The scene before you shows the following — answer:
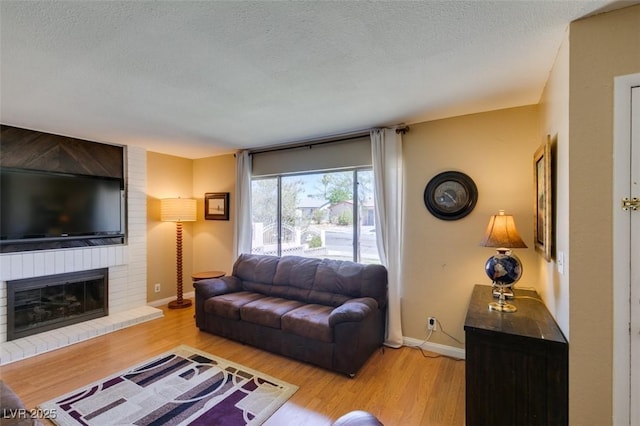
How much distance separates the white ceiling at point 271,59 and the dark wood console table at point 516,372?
1740mm

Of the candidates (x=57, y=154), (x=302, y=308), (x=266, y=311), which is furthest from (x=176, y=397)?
(x=57, y=154)

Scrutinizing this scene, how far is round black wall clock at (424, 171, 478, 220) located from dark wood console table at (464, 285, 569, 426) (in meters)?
1.31

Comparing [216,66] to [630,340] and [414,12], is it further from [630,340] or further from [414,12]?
[630,340]

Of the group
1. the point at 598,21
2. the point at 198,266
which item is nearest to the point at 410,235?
the point at 598,21

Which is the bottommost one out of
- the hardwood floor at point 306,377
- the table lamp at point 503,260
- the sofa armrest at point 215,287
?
the hardwood floor at point 306,377

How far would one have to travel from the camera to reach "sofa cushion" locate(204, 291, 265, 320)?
10.8 ft

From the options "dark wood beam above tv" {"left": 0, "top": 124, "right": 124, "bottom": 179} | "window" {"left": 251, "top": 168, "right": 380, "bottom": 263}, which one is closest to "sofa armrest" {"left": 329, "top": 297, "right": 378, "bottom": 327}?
"window" {"left": 251, "top": 168, "right": 380, "bottom": 263}

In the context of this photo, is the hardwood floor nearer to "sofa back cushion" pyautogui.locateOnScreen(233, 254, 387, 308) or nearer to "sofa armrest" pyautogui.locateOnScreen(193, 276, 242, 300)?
"sofa armrest" pyautogui.locateOnScreen(193, 276, 242, 300)

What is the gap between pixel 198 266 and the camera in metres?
5.15

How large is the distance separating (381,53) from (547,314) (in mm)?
2123

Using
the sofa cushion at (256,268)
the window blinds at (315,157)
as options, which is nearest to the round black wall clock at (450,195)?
the window blinds at (315,157)

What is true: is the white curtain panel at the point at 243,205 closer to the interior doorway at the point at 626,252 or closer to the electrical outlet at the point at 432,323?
the electrical outlet at the point at 432,323

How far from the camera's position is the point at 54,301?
11.7 ft

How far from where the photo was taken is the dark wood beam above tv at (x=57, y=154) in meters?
3.23
